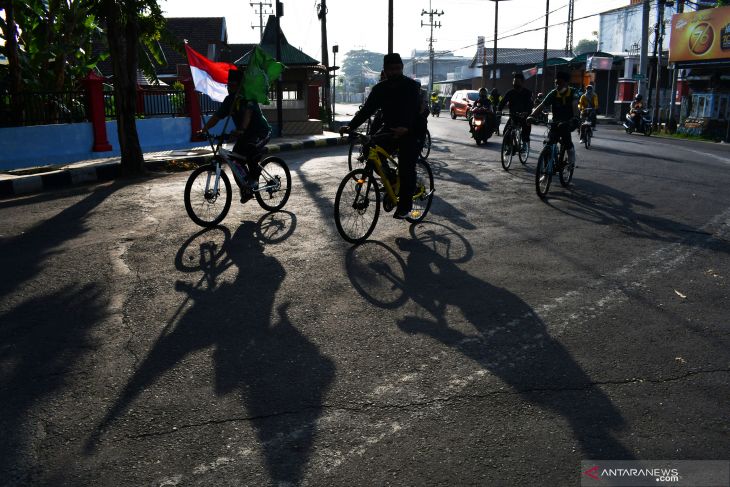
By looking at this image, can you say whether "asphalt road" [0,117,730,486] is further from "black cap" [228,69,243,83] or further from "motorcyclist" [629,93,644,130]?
"motorcyclist" [629,93,644,130]

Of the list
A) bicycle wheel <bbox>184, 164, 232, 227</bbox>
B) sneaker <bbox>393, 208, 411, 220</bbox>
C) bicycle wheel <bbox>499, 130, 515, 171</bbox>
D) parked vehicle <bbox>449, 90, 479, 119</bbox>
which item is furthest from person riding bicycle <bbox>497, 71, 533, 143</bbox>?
parked vehicle <bbox>449, 90, 479, 119</bbox>

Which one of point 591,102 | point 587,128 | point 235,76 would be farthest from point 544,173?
point 591,102

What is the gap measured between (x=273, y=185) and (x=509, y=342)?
4.93m

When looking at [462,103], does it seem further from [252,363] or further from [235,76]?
[252,363]

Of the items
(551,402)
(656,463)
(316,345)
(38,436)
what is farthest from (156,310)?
(656,463)

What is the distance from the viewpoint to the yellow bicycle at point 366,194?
713 centimetres

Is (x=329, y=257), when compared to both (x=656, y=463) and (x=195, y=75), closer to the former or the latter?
(x=656, y=463)

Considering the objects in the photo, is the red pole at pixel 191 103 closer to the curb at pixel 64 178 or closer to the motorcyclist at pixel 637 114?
the curb at pixel 64 178

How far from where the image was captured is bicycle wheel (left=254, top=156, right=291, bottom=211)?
8.64m

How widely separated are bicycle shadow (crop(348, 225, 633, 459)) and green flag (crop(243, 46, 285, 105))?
323cm

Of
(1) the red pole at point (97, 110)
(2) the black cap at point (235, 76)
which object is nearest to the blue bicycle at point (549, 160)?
(2) the black cap at point (235, 76)

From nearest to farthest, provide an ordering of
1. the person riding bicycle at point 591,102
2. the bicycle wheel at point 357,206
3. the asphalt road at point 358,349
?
1. the asphalt road at point 358,349
2. the bicycle wheel at point 357,206
3. the person riding bicycle at point 591,102

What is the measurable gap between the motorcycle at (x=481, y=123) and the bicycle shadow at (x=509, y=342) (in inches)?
495

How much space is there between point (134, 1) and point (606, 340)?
1137 centimetres
